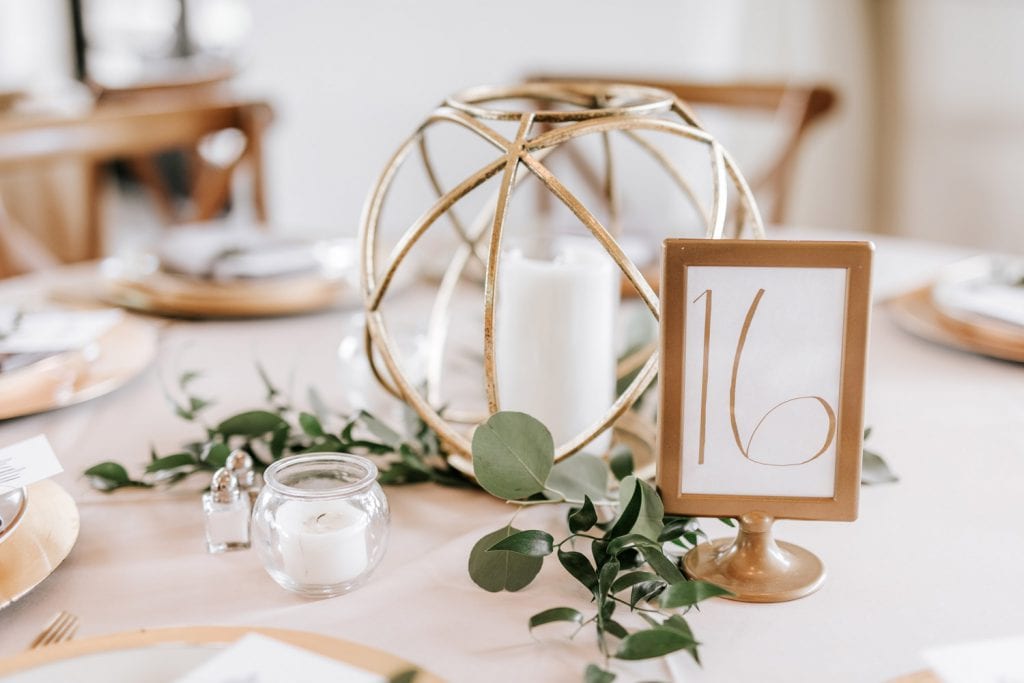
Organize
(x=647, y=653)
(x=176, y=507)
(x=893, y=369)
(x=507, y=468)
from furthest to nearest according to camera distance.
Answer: (x=893, y=369), (x=176, y=507), (x=507, y=468), (x=647, y=653)

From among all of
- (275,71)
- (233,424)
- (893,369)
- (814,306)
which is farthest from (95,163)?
(814,306)

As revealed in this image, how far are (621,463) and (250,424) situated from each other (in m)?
0.30

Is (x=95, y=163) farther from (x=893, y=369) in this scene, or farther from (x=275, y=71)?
(x=893, y=369)

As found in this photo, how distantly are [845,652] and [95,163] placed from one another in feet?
6.72

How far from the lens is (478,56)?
321cm

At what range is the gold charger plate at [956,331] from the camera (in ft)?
3.61

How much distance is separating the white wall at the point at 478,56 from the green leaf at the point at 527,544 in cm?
267

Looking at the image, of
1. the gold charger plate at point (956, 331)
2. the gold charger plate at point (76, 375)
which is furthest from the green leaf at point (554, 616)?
the gold charger plate at point (956, 331)

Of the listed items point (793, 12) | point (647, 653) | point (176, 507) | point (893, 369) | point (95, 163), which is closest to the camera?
point (647, 653)

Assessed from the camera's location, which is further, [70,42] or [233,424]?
[70,42]

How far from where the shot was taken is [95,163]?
7.30 ft

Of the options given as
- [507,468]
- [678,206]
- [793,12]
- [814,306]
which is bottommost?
[678,206]

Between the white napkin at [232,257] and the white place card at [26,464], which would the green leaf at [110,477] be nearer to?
the white place card at [26,464]

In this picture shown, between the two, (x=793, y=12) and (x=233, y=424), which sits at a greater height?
(x=793, y=12)
